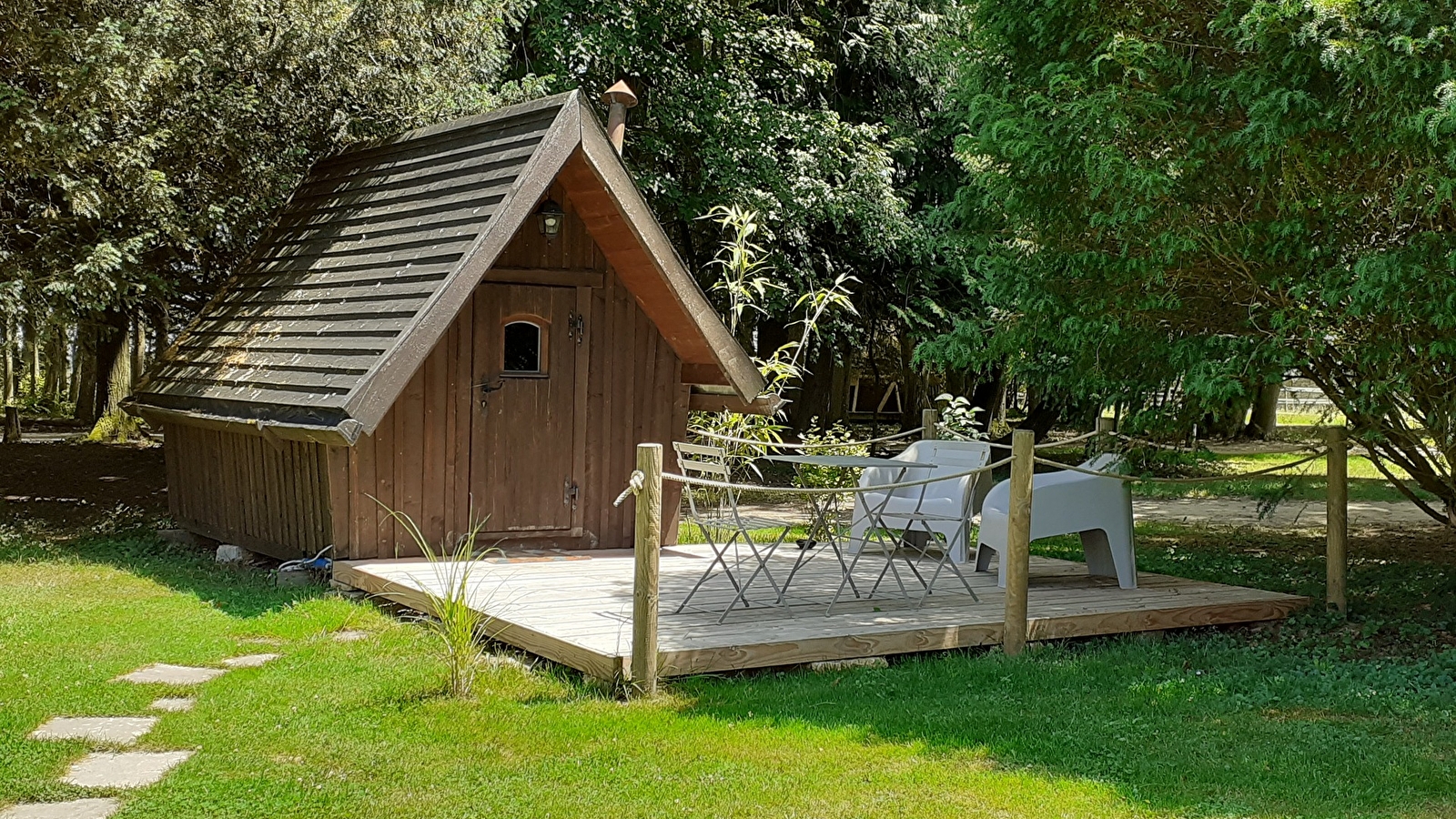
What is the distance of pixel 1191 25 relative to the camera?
8.27 m

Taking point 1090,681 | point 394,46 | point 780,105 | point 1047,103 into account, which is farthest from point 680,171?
point 1090,681

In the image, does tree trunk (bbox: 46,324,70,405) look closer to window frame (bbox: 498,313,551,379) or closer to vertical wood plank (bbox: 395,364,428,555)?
window frame (bbox: 498,313,551,379)

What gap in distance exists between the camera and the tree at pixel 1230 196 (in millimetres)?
7031

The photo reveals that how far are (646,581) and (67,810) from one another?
98.9 inches

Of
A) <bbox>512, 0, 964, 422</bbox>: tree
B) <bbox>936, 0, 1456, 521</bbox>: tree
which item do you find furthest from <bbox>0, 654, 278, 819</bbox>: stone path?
<bbox>512, 0, 964, 422</bbox>: tree

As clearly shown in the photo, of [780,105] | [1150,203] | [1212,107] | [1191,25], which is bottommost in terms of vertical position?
[1150,203]

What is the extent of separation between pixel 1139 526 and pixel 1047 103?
7209 mm

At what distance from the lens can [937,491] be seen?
10039 mm

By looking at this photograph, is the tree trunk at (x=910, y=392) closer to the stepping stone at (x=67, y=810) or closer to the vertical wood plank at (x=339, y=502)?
the vertical wood plank at (x=339, y=502)

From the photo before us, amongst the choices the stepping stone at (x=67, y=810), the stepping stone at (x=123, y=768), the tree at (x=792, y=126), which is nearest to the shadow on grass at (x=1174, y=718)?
the stepping stone at (x=123, y=768)

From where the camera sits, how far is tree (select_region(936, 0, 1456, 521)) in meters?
7.03

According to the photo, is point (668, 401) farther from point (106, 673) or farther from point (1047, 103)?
point (106, 673)

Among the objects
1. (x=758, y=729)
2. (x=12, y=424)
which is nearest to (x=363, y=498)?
(x=758, y=729)

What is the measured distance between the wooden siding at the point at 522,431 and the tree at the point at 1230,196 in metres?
2.62
